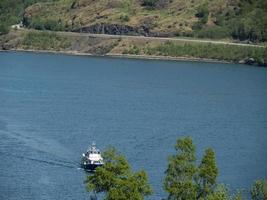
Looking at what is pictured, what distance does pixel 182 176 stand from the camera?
7650 centimetres

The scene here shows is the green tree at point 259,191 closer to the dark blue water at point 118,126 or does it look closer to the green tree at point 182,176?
the green tree at point 182,176

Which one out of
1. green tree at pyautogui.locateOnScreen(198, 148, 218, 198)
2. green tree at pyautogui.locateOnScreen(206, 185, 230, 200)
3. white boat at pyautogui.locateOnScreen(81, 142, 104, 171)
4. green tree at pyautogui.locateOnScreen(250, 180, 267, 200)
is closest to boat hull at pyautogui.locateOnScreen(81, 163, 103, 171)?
white boat at pyautogui.locateOnScreen(81, 142, 104, 171)

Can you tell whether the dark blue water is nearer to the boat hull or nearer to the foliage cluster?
the boat hull

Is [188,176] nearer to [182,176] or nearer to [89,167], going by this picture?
[182,176]

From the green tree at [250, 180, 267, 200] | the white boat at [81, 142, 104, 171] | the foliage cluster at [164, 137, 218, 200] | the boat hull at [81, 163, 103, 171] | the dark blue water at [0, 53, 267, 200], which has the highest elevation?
the foliage cluster at [164, 137, 218, 200]

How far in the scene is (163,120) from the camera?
141m

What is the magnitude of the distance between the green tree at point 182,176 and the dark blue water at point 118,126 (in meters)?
18.3

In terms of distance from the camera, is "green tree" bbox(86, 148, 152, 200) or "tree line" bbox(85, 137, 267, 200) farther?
"tree line" bbox(85, 137, 267, 200)

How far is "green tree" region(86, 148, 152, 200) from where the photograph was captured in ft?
237

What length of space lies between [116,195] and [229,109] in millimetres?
87848

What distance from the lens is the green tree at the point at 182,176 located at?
247ft

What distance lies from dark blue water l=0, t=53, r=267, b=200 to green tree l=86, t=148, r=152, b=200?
16961 millimetres

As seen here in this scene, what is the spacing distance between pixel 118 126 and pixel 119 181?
59.4 m

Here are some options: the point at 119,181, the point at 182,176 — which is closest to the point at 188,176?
the point at 182,176
